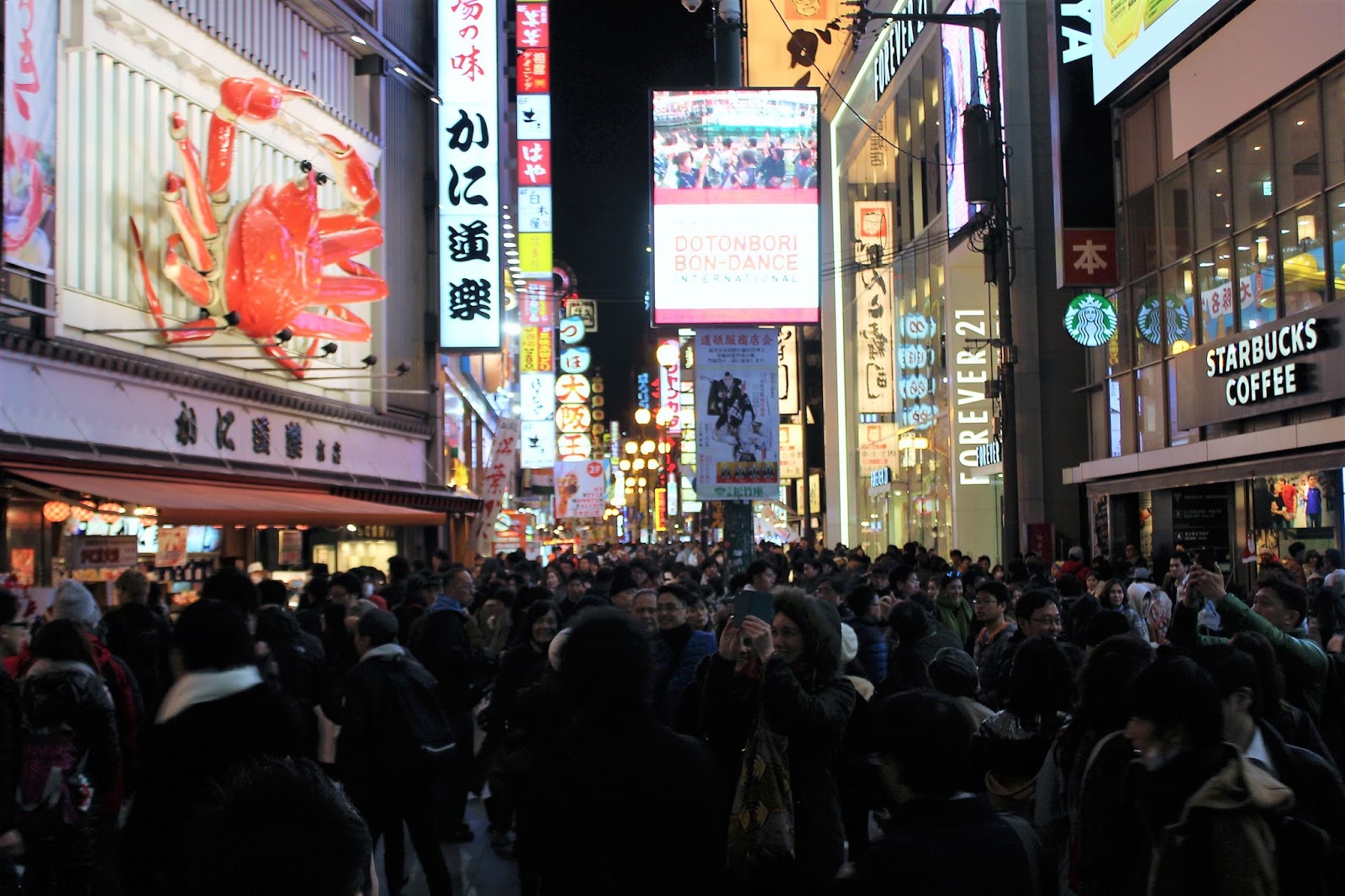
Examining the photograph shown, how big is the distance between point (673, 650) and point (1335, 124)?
15.7 metres

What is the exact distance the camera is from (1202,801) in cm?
379

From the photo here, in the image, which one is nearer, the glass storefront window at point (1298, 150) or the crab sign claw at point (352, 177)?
the glass storefront window at point (1298, 150)

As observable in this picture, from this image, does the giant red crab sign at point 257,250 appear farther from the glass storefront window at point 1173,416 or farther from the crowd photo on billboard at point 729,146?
the glass storefront window at point 1173,416

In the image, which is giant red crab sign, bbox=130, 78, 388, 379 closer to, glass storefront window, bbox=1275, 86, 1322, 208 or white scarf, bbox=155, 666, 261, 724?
glass storefront window, bbox=1275, 86, 1322, 208

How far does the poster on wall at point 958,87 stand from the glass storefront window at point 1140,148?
426cm

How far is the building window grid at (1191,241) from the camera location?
63.5 feet

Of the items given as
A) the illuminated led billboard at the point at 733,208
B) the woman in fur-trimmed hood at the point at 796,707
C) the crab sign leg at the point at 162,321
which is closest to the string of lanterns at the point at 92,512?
the crab sign leg at the point at 162,321

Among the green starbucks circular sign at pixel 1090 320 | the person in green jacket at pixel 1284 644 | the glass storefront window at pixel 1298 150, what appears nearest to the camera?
the person in green jacket at pixel 1284 644

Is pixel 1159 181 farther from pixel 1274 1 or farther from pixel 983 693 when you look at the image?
pixel 983 693

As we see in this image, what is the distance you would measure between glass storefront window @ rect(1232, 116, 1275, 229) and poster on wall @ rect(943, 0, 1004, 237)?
8.59 meters

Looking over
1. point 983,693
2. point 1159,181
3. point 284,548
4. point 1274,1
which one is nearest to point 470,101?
point 284,548

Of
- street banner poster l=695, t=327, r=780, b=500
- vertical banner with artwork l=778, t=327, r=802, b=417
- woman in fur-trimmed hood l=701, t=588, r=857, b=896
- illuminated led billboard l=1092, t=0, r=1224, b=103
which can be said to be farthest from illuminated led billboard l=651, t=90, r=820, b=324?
vertical banner with artwork l=778, t=327, r=802, b=417

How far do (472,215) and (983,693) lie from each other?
24.4 m

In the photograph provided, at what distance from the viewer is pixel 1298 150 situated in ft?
66.6
